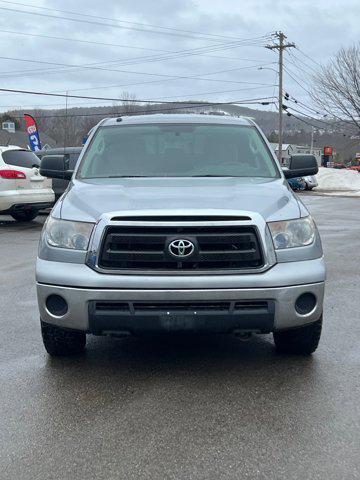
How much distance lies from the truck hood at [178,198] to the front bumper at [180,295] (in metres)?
0.41

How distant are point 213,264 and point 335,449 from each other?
1.35 m

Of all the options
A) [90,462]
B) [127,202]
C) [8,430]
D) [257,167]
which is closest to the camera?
[90,462]

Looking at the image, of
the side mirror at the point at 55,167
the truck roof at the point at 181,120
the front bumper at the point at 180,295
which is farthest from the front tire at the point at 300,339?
the side mirror at the point at 55,167

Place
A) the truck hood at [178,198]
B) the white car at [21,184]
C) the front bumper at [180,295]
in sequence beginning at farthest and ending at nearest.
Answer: the white car at [21,184]
the truck hood at [178,198]
the front bumper at [180,295]

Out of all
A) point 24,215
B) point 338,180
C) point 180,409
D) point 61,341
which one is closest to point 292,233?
point 180,409

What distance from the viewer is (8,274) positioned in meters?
8.34

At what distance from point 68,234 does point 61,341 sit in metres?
0.85

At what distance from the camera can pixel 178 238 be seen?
400 cm

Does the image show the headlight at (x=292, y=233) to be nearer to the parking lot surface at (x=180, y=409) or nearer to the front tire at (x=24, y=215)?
the parking lot surface at (x=180, y=409)

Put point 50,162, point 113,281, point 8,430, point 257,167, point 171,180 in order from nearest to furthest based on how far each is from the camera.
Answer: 1. point 8,430
2. point 113,281
3. point 171,180
4. point 257,167
5. point 50,162

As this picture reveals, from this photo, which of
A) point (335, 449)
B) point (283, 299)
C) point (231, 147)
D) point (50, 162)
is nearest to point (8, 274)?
point (50, 162)

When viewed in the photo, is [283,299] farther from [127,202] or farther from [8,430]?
[8,430]

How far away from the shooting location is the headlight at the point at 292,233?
4.13m

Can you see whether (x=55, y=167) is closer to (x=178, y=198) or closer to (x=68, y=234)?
(x=68, y=234)
